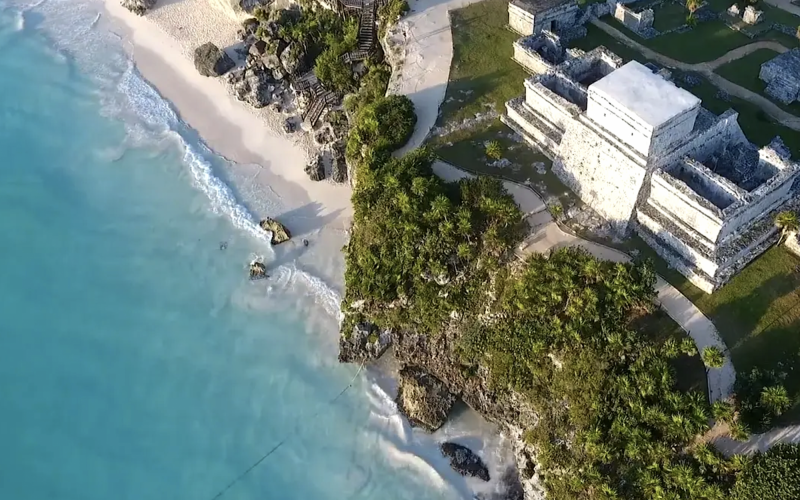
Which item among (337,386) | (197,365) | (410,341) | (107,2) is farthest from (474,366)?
(107,2)

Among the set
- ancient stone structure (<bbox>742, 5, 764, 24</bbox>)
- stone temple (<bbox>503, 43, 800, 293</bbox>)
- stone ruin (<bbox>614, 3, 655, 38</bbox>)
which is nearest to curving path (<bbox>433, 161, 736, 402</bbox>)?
stone temple (<bbox>503, 43, 800, 293</bbox>)

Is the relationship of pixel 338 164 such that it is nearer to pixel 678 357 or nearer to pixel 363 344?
pixel 363 344

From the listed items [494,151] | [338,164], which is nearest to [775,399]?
[494,151]

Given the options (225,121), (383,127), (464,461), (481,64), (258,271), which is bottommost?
(464,461)

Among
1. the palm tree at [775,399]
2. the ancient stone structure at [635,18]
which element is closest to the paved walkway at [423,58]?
the ancient stone structure at [635,18]

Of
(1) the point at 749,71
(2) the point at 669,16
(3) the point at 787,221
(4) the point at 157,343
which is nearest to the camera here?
(3) the point at 787,221

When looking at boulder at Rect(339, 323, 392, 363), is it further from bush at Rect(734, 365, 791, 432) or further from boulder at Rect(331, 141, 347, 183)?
bush at Rect(734, 365, 791, 432)
